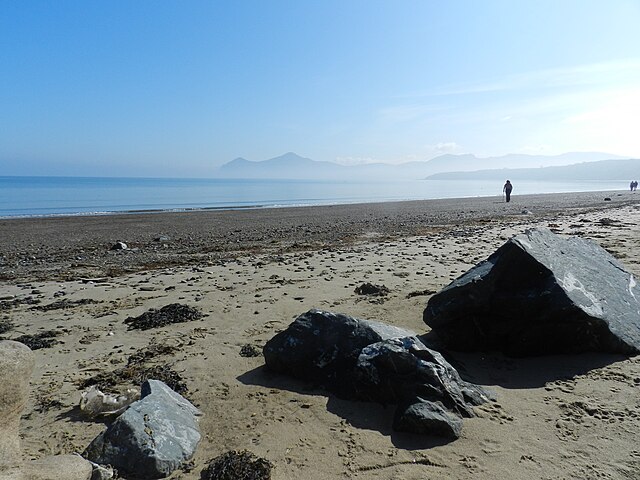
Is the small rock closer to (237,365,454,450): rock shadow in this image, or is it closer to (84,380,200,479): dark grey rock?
(237,365,454,450): rock shadow

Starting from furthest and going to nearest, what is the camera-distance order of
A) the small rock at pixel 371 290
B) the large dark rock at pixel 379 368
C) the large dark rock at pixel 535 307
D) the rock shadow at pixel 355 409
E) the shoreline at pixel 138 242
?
the shoreline at pixel 138 242 < the small rock at pixel 371 290 < the large dark rock at pixel 535 307 < the large dark rock at pixel 379 368 < the rock shadow at pixel 355 409

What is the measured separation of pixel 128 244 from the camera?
15.9 m

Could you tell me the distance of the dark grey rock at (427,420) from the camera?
366 cm

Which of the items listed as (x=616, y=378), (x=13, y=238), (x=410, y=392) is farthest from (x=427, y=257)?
(x=13, y=238)

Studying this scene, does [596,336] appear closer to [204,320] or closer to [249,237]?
[204,320]

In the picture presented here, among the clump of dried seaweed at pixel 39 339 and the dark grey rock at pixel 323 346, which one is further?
the clump of dried seaweed at pixel 39 339

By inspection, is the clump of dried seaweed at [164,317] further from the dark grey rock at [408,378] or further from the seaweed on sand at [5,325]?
the dark grey rock at [408,378]

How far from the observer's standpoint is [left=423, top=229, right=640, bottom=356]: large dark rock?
495 cm

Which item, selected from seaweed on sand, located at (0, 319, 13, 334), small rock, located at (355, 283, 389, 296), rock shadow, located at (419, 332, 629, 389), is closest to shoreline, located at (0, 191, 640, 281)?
seaweed on sand, located at (0, 319, 13, 334)

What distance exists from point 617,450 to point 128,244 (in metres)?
15.6

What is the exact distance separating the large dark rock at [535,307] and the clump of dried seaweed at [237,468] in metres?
2.93

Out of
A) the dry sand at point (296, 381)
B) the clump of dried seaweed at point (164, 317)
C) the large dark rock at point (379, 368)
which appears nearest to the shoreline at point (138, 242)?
the dry sand at point (296, 381)

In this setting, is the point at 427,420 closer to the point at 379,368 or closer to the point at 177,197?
the point at 379,368

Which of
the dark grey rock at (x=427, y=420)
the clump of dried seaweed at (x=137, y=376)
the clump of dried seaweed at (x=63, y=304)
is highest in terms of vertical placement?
the dark grey rock at (x=427, y=420)
